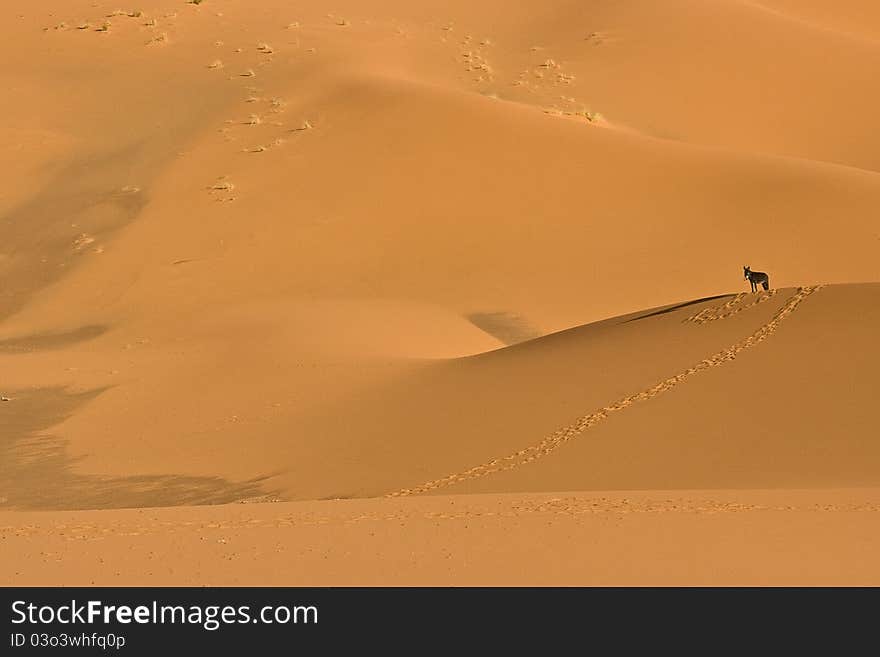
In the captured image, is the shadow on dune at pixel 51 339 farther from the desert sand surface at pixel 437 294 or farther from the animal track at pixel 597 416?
the animal track at pixel 597 416

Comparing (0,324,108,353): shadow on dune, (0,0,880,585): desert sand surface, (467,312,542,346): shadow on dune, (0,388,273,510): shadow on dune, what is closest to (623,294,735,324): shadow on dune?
(0,0,880,585): desert sand surface

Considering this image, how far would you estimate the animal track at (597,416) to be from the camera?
13.4 m

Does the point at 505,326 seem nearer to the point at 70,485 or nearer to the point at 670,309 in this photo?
the point at 670,309

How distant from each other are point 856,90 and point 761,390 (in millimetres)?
21708

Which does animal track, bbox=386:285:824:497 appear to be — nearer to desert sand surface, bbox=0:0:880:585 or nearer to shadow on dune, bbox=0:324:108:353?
desert sand surface, bbox=0:0:880:585

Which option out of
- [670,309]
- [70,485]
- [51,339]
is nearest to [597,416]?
[670,309]

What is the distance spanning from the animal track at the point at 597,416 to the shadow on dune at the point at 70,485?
1.90 m

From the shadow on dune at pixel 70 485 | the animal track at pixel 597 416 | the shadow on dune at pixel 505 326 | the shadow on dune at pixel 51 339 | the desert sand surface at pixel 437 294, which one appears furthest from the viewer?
the shadow on dune at pixel 51 339

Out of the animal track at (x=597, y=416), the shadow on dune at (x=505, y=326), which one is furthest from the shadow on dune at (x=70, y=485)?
the shadow on dune at (x=505, y=326)

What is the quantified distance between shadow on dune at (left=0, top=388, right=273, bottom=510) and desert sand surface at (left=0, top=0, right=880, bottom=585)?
0.16 ft

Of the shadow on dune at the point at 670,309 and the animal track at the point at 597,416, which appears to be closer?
the animal track at the point at 597,416

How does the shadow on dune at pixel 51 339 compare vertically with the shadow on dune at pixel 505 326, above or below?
below

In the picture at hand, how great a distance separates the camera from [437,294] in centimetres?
2245

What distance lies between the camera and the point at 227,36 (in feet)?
112
